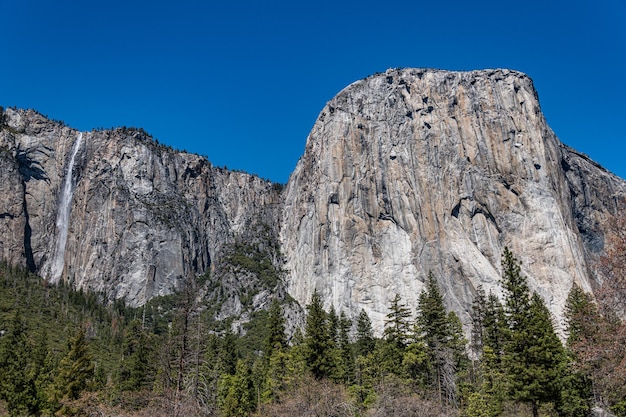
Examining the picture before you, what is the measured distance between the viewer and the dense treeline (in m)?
27.9

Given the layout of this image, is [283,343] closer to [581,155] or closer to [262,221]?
[262,221]

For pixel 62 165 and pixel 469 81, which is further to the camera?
pixel 62 165

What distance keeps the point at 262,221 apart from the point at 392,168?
65668 millimetres

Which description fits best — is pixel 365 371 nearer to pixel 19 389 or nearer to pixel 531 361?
pixel 531 361

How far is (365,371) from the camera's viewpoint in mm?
55125

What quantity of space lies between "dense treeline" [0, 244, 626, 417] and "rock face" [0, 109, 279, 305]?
104 m

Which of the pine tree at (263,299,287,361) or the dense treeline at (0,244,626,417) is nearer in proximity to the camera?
the dense treeline at (0,244,626,417)

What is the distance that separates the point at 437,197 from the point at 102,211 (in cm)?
11339

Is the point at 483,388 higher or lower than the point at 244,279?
lower

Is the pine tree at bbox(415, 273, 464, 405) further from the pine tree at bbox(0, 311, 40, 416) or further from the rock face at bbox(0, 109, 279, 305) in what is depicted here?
the rock face at bbox(0, 109, 279, 305)

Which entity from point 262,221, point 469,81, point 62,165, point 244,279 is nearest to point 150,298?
point 244,279

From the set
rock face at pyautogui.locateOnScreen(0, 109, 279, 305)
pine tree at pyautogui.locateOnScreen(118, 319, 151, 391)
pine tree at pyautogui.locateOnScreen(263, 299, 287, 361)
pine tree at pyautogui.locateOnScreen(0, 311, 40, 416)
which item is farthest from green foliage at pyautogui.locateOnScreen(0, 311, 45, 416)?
rock face at pyautogui.locateOnScreen(0, 109, 279, 305)

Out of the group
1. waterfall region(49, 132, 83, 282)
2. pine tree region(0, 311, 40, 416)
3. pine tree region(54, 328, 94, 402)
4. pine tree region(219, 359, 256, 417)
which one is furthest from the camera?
waterfall region(49, 132, 83, 282)

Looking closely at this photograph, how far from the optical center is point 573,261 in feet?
427
